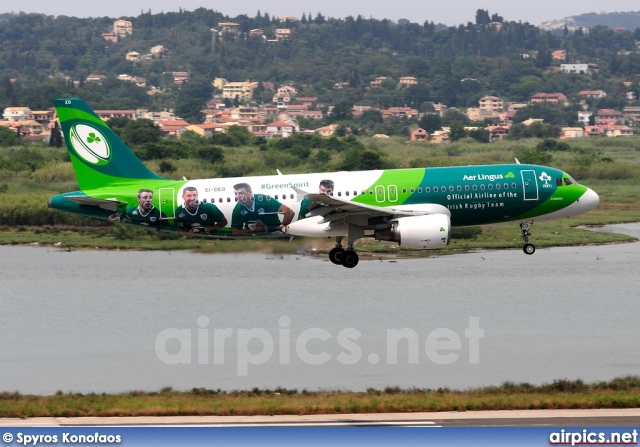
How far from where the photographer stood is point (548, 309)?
7094 cm

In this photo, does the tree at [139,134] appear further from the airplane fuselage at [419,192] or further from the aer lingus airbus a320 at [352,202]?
the airplane fuselage at [419,192]

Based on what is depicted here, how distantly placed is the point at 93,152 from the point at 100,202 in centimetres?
365

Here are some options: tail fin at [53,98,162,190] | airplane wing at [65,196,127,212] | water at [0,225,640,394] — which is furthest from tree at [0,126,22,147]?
airplane wing at [65,196,127,212]

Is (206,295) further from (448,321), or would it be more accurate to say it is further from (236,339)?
(448,321)

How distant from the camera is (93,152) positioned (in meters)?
60.8

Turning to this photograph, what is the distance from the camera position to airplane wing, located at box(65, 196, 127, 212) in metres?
58.3

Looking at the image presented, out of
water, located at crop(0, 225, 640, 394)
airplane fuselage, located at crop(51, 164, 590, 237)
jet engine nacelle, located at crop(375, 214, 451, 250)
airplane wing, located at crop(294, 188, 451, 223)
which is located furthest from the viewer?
water, located at crop(0, 225, 640, 394)

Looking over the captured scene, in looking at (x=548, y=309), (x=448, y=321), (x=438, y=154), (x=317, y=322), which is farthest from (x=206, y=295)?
(x=438, y=154)

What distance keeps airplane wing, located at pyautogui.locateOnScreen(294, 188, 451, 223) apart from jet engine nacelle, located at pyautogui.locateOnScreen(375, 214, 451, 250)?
42 cm

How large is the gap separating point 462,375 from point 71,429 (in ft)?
72.4

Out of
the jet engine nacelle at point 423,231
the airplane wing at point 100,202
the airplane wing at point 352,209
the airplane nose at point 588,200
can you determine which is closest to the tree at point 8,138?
the airplane wing at point 100,202

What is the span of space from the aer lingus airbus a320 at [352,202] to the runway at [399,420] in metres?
13.3

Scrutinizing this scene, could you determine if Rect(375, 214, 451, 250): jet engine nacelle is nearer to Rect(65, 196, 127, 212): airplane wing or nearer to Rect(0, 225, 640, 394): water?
Rect(0, 225, 640, 394): water

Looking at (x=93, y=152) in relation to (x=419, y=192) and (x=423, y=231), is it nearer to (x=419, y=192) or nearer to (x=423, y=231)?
(x=419, y=192)
